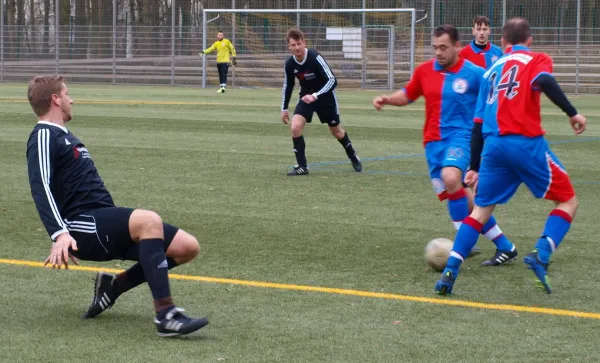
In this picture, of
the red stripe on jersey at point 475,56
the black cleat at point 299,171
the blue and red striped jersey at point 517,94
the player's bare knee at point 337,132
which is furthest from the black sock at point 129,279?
the player's bare knee at point 337,132

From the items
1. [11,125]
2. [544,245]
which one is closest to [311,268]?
[544,245]

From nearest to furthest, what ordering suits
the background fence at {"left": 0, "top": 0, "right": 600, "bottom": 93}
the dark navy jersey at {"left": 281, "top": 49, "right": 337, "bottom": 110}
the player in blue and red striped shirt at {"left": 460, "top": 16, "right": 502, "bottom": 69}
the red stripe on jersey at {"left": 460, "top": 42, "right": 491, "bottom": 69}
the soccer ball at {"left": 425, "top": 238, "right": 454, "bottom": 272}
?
the soccer ball at {"left": 425, "top": 238, "right": 454, "bottom": 272}
the red stripe on jersey at {"left": 460, "top": 42, "right": 491, "bottom": 69}
the player in blue and red striped shirt at {"left": 460, "top": 16, "right": 502, "bottom": 69}
the dark navy jersey at {"left": 281, "top": 49, "right": 337, "bottom": 110}
the background fence at {"left": 0, "top": 0, "right": 600, "bottom": 93}

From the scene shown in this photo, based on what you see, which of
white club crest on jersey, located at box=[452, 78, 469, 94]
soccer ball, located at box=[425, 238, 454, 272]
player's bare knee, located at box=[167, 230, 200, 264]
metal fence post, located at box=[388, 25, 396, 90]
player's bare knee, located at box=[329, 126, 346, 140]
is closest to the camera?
player's bare knee, located at box=[167, 230, 200, 264]

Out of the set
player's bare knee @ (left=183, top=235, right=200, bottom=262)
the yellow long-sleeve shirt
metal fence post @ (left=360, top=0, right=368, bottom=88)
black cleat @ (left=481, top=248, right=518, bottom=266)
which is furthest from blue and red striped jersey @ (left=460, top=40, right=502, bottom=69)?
metal fence post @ (left=360, top=0, right=368, bottom=88)

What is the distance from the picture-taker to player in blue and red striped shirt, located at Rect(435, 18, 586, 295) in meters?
6.60

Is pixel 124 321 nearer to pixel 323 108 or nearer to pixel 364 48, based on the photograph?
pixel 323 108

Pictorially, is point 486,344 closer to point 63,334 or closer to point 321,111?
point 63,334

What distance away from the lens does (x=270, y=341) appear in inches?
219

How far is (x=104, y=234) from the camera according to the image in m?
5.65

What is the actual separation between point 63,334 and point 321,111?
828 centimetres

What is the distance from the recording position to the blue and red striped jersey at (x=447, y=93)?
7.82 metres

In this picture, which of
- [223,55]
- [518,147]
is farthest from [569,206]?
[223,55]

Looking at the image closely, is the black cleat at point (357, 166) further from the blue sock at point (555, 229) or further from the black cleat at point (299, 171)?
the blue sock at point (555, 229)

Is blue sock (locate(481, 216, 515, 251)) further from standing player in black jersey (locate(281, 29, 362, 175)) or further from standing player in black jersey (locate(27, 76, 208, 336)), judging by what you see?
standing player in black jersey (locate(281, 29, 362, 175))
